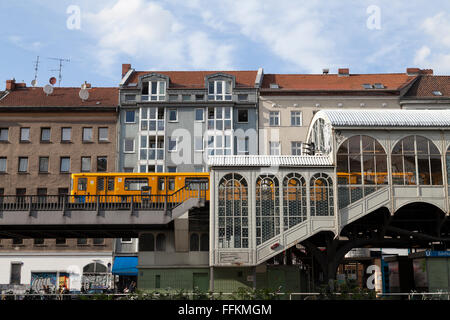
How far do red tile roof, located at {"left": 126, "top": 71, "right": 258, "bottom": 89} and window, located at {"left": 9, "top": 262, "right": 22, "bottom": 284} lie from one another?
21.6 m

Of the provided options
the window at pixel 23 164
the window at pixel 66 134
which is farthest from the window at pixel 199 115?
the window at pixel 23 164

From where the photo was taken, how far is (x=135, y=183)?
41000 millimetres

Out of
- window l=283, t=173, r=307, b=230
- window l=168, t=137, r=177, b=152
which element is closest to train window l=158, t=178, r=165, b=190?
window l=283, t=173, r=307, b=230

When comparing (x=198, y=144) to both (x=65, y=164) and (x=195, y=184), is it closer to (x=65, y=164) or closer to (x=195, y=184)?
(x=65, y=164)

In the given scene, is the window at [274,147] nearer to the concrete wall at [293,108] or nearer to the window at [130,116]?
the concrete wall at [293,108]

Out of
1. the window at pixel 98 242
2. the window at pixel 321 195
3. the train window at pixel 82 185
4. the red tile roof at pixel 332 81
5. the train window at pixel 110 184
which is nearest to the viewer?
the window at pixel 321 195

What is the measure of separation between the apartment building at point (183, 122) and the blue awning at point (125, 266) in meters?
8.98

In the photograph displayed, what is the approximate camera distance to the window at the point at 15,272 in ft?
185

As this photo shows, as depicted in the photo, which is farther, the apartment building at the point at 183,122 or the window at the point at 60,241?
the apartment building at the point at 183,122

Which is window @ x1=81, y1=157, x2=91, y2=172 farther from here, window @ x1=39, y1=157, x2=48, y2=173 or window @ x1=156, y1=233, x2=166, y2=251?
window @ x1=156, y1=233, x2=166, y2=251

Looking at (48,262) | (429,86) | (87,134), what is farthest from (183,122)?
(429,86)

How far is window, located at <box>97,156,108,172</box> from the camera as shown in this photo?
194 ft

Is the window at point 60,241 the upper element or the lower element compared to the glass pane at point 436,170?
lower

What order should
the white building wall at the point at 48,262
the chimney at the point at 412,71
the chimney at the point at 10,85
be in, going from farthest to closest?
the chimney at the point at 412,71 < the chimney at the point at 10,85 < the white building wall at the point at 48,262
